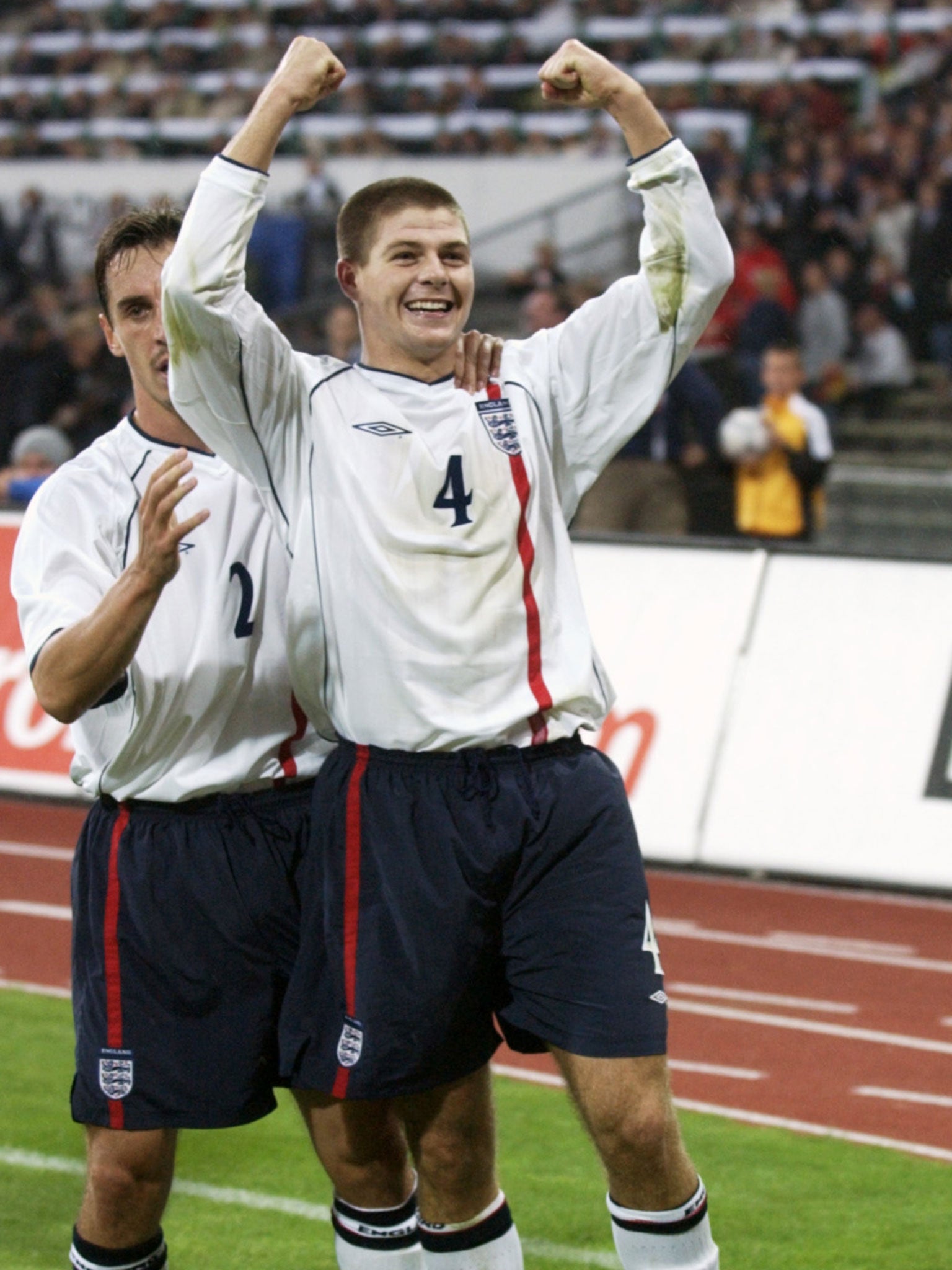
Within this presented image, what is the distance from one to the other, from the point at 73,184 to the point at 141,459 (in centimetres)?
1846

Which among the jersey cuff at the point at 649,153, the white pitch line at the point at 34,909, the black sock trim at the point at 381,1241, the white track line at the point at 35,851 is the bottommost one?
the white track line at the point at 35,851

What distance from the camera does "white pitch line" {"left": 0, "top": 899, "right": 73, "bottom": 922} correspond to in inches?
352

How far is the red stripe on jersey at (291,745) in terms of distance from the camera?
13.1 ft

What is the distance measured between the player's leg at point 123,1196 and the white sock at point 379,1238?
0.35 m

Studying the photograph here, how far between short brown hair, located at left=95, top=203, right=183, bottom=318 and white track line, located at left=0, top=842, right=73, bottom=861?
20.7 ft

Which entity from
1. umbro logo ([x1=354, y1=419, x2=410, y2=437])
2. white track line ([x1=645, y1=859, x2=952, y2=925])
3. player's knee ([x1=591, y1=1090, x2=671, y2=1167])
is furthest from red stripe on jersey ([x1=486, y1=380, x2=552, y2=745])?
white track line ([x1=645, y1=859, x2=952, y2=925])

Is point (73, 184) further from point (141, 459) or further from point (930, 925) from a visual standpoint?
point (141, 459)

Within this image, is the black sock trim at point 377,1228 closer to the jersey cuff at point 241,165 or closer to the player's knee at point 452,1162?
the player's knee at point 452,1162

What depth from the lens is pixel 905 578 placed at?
9.46 meters

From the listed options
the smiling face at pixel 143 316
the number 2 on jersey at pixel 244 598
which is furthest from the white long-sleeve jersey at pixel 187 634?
the smiling face at pixel 143 316

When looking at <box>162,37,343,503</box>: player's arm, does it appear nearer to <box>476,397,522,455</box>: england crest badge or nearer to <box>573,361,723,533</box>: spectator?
<box>476,397,522,455</box>: england crest badge

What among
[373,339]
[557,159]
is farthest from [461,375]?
[557,159]

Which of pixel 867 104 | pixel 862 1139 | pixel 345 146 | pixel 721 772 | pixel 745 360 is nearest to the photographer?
pixel 862 1139

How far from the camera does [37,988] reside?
776 cm
